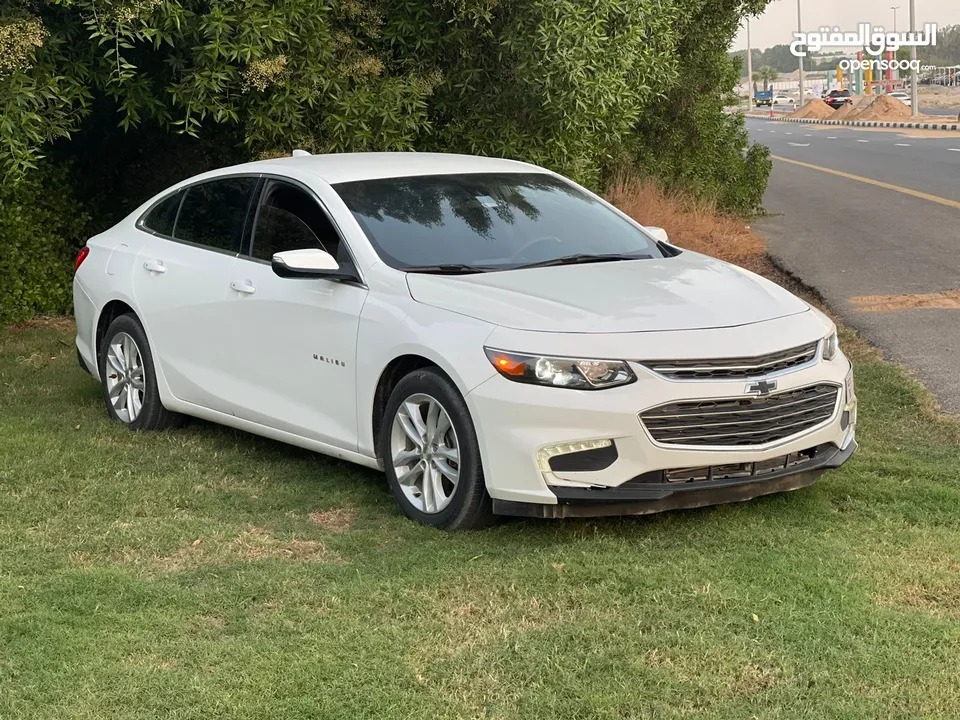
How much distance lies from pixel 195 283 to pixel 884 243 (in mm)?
9925

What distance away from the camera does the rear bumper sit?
16.6 feet

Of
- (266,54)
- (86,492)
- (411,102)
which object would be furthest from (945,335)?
(86,492)

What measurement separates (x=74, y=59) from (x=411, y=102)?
241 centimetres

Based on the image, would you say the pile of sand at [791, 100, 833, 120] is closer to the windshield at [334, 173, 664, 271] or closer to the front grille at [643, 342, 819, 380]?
the windshield at [334, 173, 664, 271]

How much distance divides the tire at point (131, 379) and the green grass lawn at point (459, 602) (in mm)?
847

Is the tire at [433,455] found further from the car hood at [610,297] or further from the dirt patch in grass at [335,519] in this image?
the car hood at [610,297]

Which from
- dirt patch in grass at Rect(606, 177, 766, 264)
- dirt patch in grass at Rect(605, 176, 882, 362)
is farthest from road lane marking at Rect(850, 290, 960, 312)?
dirt patch in grass at Rect(606, 177, 766, 264)

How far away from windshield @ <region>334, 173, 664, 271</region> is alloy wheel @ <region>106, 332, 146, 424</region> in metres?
1.93

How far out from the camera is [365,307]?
5785 millimetres

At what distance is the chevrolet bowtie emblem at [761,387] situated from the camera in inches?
201

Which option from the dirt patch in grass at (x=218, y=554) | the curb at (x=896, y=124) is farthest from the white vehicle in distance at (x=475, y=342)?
the curb at (x=896, y=124)

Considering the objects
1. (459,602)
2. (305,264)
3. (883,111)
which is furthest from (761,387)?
(883,111)

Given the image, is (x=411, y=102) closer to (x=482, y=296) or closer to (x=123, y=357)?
(x=123, y=357)

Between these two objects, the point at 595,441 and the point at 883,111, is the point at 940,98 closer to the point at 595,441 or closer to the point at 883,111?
the point at 883,111
